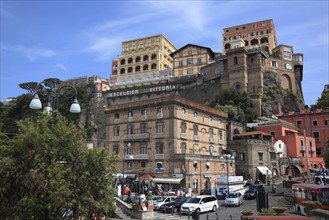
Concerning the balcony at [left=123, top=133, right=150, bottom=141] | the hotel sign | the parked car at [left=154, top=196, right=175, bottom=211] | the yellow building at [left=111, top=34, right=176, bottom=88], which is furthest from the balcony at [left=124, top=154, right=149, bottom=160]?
the yellow building at [left=111, top=34, right=176, bottom=88]

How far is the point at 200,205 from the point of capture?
26766 mm

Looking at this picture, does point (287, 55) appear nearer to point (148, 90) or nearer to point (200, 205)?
point (148, 90)

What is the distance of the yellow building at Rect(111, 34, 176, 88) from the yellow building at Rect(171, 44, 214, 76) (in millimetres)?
6163

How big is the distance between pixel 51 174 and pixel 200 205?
16.8 meters

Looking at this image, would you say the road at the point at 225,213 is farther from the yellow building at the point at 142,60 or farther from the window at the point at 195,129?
the yellow building at the point at 142,60

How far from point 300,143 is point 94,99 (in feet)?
176

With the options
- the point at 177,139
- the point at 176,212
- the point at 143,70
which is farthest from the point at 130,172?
the point at 143,70

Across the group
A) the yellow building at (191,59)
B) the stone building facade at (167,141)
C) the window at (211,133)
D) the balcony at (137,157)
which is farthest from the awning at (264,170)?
the yellow building at (191,59)

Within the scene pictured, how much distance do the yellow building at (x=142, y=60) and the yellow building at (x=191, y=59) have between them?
616cm

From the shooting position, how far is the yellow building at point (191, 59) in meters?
91.1

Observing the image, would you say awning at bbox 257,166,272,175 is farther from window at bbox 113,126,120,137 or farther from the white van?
the white van

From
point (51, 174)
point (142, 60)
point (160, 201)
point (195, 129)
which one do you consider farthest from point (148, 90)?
point (51, 174)

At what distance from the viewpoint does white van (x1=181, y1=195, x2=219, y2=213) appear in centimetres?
2636

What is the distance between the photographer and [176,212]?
28422mm
